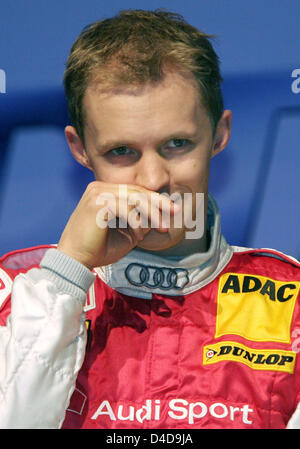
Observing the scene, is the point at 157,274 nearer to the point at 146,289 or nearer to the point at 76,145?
the point at 146,289

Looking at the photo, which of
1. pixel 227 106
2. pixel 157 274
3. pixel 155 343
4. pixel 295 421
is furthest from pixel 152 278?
pixel 227 106

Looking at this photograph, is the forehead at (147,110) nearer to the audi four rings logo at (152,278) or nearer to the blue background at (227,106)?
the audi four rings logo at (152,278)

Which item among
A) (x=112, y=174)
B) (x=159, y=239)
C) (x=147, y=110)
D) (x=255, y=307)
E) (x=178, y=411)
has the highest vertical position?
(x=147, y=110)

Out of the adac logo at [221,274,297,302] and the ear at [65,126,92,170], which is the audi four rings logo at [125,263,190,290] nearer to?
the adac logo at [221,274,297,302]

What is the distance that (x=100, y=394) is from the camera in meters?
1.01

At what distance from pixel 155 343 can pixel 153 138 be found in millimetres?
347

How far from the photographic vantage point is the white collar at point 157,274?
3.59 feet

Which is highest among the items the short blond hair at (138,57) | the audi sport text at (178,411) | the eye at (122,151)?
the short blond hair at (138,57)

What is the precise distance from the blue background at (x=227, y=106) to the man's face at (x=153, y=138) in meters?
0.40

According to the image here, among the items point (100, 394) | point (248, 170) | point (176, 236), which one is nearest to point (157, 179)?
point (176, 236)

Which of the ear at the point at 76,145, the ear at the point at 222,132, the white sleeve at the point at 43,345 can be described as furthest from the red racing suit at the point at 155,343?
the ear at the point at 76,145

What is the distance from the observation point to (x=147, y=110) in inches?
40.1

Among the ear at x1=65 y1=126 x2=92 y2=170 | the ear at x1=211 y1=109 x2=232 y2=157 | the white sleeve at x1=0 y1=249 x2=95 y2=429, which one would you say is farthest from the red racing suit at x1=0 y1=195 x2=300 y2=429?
the ear at x1=65 y1=126 x2=92 y2=170
